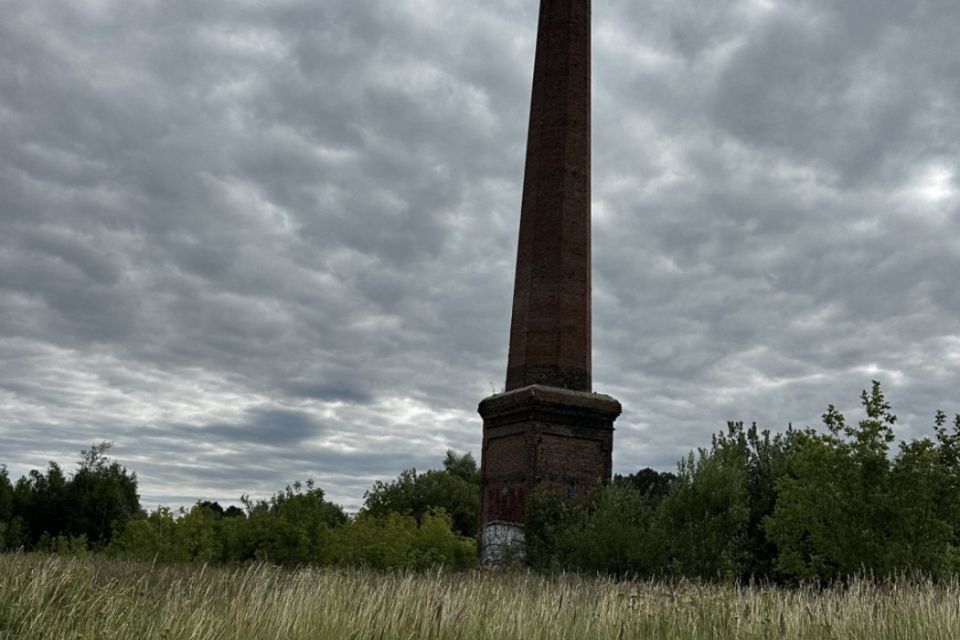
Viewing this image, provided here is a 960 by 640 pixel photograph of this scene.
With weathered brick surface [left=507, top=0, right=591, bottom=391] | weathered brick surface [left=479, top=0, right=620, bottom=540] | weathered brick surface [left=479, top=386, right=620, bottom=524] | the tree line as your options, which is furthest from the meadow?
weathered brick surface [left=507, top=0, right=591, bottom=391]

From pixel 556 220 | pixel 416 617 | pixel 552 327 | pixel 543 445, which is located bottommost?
pixel 416 617

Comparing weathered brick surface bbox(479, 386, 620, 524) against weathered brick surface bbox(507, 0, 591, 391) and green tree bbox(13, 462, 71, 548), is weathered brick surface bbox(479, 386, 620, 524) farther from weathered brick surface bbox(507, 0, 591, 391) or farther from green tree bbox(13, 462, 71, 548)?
green tree bbox(13, 462, 71, 548)

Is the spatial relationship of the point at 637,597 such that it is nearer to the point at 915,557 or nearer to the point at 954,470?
the point at 915,557

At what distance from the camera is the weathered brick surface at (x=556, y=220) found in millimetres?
27547

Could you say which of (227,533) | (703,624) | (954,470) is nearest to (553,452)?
(954,470)

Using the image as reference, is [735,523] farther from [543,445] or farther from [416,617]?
[416,617]

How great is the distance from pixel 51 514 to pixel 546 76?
42.1 meters

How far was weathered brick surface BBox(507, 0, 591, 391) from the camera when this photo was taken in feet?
90.4

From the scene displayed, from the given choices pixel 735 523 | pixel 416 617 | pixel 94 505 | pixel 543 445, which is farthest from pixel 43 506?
pixel 416 617

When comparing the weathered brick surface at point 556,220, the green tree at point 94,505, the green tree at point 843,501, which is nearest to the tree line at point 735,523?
the green tree at point 843,501

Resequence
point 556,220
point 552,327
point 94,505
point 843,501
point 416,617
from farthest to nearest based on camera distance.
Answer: point 94,505 → point 556,220 → point 552,327 → point 843,501 → point 416,617

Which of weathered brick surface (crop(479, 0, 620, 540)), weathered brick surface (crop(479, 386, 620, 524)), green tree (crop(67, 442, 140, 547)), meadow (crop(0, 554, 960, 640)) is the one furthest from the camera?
green tree (crop(67, 442, 140, 547))

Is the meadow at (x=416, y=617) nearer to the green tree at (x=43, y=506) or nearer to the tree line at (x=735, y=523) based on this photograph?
the tree line at (x=735, y=523)

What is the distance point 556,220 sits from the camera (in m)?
28.3
